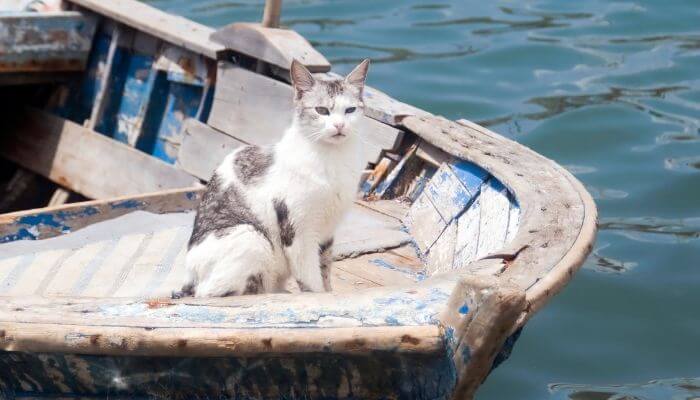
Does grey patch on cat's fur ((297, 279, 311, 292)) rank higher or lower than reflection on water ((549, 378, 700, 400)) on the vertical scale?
higher

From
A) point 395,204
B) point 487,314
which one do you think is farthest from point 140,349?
point 395,204

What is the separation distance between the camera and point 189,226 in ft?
15.9

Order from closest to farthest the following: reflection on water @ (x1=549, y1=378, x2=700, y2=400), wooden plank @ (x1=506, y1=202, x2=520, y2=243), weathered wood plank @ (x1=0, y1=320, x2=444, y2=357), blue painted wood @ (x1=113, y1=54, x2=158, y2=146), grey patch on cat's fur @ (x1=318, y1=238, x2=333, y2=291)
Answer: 1. weathered wood plank @ (x1=0, y1=320, x2=444, y2=357)
2. grey patch on cat's fur @ (x1=318, y1=238, x2=333, y2=291)
3. wooden plank @ (x1=506, y1=202, x2=520, y2=243)
4. reflection on water @ (x1=549, y1=378, x2=700, y2=400)
5. blue painted wood @ (x1=113, y1=54, x2=158, y2=146)

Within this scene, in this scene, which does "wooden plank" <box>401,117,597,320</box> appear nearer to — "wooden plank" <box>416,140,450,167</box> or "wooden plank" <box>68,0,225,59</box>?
"wooden plank" <box>416,140,450,167</box>

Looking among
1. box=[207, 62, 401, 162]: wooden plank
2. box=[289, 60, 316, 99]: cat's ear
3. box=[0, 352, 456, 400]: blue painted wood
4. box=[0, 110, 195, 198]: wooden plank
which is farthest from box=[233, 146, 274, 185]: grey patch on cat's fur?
box=[0, 110, 195, 198]: wooden plank

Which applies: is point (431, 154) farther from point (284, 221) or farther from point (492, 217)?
point (284, 221)

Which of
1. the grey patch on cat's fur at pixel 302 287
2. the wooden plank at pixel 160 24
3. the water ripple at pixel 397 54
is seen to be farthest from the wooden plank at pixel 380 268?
the water ripple at pixel 397 54

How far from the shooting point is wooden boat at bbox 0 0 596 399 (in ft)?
9.76

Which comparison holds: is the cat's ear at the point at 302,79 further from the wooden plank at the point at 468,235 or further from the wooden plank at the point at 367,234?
the wooden plank at the point at 468,235

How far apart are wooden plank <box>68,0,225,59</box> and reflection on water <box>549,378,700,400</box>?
2480 millimetres

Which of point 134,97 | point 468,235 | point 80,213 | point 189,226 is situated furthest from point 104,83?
point 468,235

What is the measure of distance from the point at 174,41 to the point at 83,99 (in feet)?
3.17

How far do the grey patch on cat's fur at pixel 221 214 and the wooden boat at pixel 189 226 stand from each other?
512 millimetres

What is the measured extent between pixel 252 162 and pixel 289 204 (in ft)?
0.89
